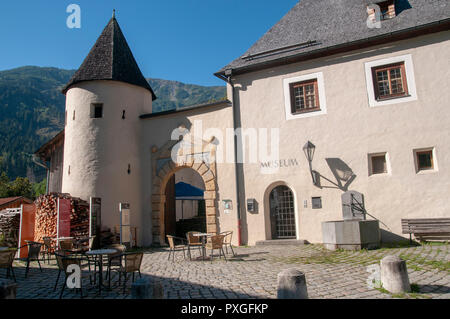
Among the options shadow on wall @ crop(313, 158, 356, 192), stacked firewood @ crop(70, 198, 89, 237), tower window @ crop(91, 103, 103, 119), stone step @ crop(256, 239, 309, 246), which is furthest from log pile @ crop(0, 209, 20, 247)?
shadow on wall @ crop(313, 158, 356, 192)

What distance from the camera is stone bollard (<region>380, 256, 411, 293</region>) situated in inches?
206

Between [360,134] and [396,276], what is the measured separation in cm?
714

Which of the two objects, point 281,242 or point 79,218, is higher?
point 79,218

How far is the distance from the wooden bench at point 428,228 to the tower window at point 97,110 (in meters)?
12.1

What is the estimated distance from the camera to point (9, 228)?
15516mm

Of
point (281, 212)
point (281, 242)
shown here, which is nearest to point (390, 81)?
point (281, 212)

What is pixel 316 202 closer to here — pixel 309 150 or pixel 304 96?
pixel 309 150

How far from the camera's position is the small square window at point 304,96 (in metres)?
12.6

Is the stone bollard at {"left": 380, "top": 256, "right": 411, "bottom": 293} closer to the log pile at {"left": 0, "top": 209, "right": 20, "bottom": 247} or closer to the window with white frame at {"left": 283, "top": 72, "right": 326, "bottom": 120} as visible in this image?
the window with white frame at {"left": 283, "top": 72, "right": 326, "bottom": 120}

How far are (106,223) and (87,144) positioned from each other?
3266mm

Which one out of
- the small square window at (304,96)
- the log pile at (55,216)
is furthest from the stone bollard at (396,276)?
the log pile at (55,216)

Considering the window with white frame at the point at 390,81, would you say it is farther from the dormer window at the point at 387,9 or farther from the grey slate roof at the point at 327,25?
the dormer window at the point at 387,9

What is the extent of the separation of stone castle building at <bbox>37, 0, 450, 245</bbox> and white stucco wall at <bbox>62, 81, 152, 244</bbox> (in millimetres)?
43

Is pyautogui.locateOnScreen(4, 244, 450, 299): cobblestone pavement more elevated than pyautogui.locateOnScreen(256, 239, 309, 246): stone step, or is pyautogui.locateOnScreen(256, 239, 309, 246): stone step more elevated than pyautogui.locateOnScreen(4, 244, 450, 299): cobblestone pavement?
pyautogui.locateOnScreen(256, 239, 309, 246): stone step
